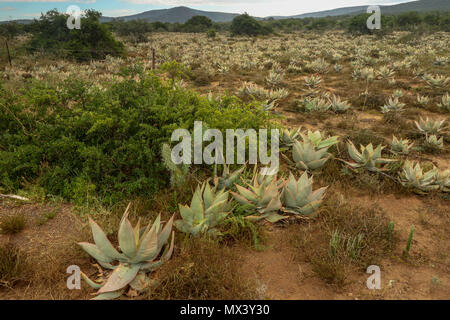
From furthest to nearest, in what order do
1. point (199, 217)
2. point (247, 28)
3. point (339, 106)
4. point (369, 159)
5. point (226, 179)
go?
point (247, 28) → point (339, 106) → point (369, 159) → point (226, 179) → point (199, 217)

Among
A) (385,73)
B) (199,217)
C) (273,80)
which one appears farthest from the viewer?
(385,73)

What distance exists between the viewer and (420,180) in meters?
3.86

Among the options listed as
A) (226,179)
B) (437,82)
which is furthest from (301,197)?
(437,82)

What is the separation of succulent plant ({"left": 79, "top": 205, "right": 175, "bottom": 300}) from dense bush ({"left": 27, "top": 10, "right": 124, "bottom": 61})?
15.1 meters

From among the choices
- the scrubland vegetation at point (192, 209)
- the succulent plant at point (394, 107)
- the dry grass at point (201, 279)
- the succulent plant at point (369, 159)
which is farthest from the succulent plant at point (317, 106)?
the dry grass at point (201, 279)

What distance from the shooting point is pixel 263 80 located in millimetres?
10969

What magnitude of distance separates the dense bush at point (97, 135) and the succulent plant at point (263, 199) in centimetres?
115

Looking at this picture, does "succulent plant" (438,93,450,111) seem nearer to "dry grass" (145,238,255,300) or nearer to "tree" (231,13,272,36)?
"dry grass" (145,238,255,300)

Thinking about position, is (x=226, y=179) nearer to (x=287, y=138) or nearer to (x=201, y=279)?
(x=201, y=279)

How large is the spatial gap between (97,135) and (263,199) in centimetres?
256

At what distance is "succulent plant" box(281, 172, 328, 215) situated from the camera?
3.20 meters

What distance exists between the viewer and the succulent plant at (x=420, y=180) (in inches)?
150

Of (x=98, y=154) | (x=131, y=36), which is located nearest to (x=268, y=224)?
(x=98, y=154)

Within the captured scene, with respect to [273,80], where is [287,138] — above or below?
below
